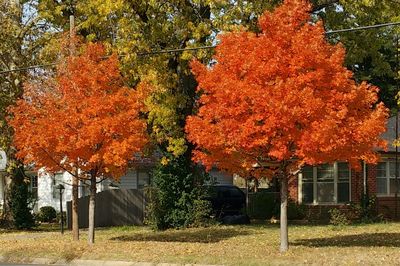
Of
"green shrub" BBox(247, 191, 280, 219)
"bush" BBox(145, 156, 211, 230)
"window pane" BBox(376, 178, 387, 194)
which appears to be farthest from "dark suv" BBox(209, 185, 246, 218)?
"window pane" BBox(376, 178, 387, 194)

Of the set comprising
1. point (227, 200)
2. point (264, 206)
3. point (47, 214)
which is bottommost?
point (47, 214)

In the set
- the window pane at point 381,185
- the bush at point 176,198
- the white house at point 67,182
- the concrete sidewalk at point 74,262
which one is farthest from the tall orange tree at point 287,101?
the white house at point 67,182

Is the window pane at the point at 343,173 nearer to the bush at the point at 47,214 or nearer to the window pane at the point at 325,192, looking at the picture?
the window pane at the point at 325,192

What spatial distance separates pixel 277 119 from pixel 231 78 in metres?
1.52

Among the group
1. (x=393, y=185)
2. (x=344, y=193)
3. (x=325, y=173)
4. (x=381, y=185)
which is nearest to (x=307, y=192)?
(x=325, y=173)

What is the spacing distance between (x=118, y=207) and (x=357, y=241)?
1426 cm

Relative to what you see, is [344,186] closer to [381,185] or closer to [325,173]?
[325,173]

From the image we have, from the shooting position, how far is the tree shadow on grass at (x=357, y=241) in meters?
16.6

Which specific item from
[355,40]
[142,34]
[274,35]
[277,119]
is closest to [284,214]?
[277,119]

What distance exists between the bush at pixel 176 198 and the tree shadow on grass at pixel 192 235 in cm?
95

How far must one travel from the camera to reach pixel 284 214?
15.3 m

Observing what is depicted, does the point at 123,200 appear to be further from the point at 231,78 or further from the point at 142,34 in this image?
the point at 231,78

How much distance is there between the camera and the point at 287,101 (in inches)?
537

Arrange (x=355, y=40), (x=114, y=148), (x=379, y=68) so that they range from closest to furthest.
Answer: (x=114, y=148) → (x=355, y=40) → (x=379, y=68)
